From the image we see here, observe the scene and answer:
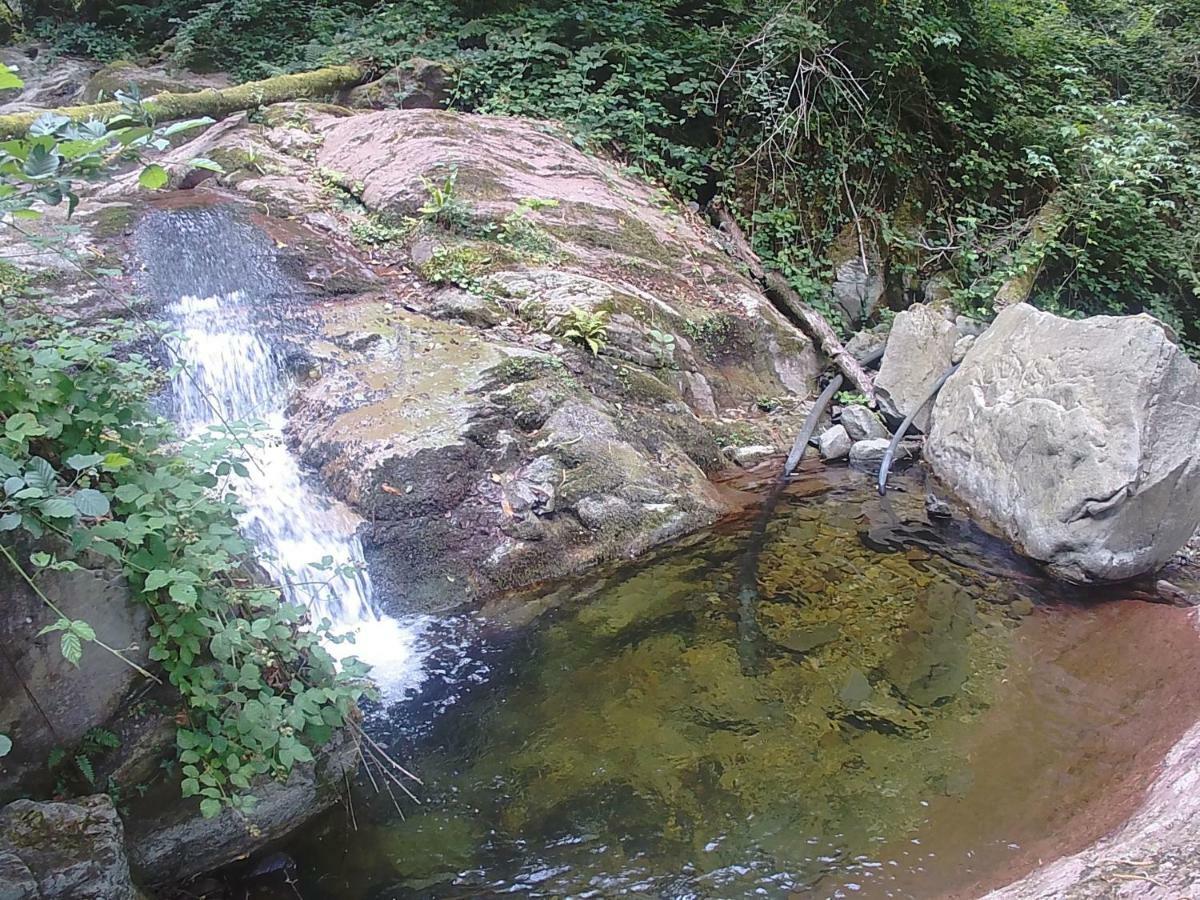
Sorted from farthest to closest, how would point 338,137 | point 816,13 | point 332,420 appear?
1. point 816,13
2. point 338,137
3. point 332,420

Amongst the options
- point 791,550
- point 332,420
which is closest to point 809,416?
point 791,550

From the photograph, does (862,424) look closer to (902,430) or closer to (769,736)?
(902,430)

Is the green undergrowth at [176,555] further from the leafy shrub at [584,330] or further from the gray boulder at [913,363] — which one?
the gray boulder at [913,363]

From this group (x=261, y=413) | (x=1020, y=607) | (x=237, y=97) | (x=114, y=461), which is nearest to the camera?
(x=114, y=461)

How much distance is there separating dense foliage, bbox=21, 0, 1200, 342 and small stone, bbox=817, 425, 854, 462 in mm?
2510

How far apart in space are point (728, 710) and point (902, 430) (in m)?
4.02

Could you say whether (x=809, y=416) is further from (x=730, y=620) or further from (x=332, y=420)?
(x=332, y=420)

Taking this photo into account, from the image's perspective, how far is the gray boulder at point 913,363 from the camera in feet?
25.0

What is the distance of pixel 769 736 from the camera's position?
3.85 metres

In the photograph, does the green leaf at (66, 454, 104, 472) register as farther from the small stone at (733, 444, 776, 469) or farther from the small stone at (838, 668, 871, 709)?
the small stone at (733, 444, 776, 469)

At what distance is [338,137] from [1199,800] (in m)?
8.91

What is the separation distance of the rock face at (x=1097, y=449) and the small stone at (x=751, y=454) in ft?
5.77

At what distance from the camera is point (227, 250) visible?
6648 millimetres

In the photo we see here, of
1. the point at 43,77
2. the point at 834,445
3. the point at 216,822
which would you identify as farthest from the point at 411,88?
the point at 216,822
